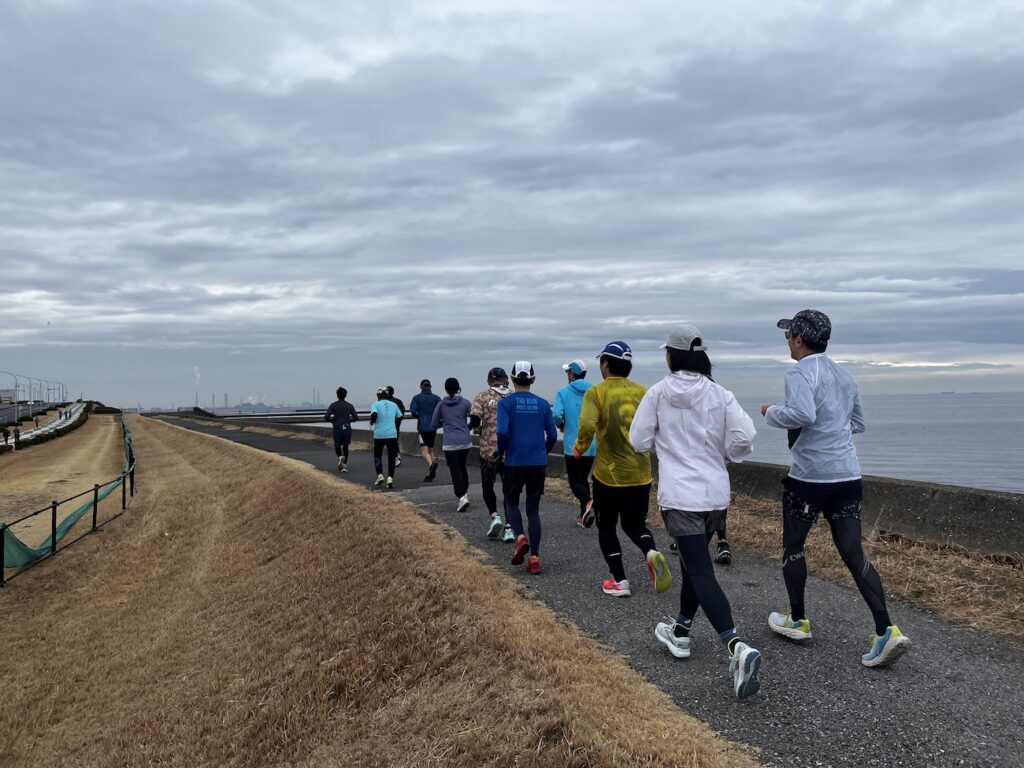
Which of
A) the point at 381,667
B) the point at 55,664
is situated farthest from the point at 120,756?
the point at 55,664

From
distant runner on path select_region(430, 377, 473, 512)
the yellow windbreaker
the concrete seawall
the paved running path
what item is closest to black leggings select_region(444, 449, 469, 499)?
distant runner on path select_region(430, 377, 473, 512)

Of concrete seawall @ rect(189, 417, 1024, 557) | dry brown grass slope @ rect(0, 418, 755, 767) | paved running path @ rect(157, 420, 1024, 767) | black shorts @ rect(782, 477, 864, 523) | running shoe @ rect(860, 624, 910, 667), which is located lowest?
dry brown grass slope @ rect(0, 418, 755, 767)

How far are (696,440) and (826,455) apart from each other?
79 cm

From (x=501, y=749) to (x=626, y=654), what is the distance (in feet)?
4.16

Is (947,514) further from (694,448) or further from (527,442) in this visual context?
(694,448)

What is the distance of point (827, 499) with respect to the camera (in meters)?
4.47

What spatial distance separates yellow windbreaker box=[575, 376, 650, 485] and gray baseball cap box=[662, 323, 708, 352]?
2.91 ft

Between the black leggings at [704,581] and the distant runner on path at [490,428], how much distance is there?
3849 mm

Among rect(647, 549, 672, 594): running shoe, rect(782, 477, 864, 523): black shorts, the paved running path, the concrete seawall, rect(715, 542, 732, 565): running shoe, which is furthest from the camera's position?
rect(715, 542, 732, 565): running shoe

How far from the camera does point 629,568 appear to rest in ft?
23.8

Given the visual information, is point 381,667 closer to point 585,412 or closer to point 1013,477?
point 585,412

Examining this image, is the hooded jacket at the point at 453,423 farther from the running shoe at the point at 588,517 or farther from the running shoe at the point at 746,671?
the running shoe at the point at 746,671

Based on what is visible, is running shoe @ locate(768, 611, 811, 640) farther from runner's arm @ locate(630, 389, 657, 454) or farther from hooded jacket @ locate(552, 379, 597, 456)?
hooded jacket @ locate(552, 379, 597, 456)

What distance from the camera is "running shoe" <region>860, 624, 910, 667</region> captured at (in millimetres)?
4371
